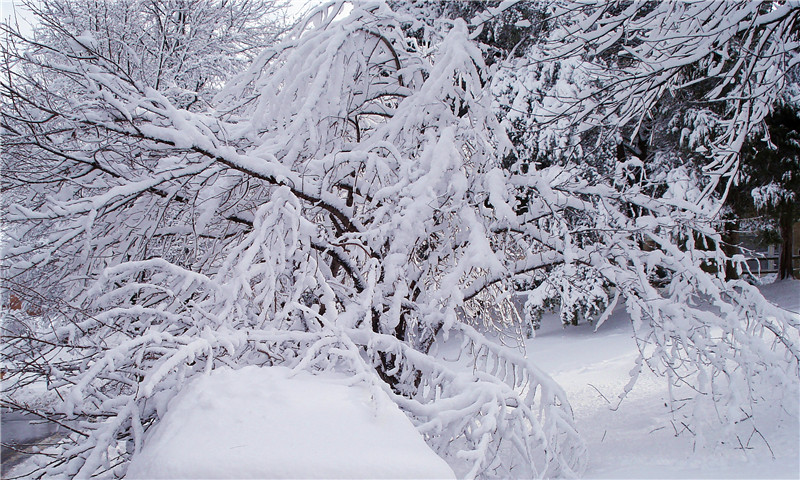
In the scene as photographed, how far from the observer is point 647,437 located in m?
4.39

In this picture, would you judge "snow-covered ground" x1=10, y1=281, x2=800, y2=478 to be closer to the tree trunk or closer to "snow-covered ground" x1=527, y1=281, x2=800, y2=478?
"snow-covered ground" x1=527, y1=281, x2=800, y2=478

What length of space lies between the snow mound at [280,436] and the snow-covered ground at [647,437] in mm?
2175

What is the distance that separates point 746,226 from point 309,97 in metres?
12.0

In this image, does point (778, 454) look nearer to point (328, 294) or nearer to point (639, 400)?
point (639, 400)

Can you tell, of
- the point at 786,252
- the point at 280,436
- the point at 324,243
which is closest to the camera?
the point at 280,436

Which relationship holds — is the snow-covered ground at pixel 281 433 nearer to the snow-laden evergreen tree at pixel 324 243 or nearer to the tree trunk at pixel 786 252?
the snow-laden evergreen tree at pixel 324 243

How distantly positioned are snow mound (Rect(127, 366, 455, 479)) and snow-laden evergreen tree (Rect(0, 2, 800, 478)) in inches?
9.1

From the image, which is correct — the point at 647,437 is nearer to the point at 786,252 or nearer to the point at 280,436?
the point at 280,436

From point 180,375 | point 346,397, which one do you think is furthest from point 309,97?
point 346,397

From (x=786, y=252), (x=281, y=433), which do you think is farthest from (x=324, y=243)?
(x=786, y=252)

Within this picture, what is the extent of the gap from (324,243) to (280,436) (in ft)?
6.49

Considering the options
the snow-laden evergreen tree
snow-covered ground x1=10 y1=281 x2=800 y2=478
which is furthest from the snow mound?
the snow-laden evergreen tree

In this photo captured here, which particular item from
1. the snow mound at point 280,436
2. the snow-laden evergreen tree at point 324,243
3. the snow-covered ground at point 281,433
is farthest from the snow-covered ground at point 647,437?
the snow mound at point 280,436

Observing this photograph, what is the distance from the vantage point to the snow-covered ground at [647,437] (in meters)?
3.35
